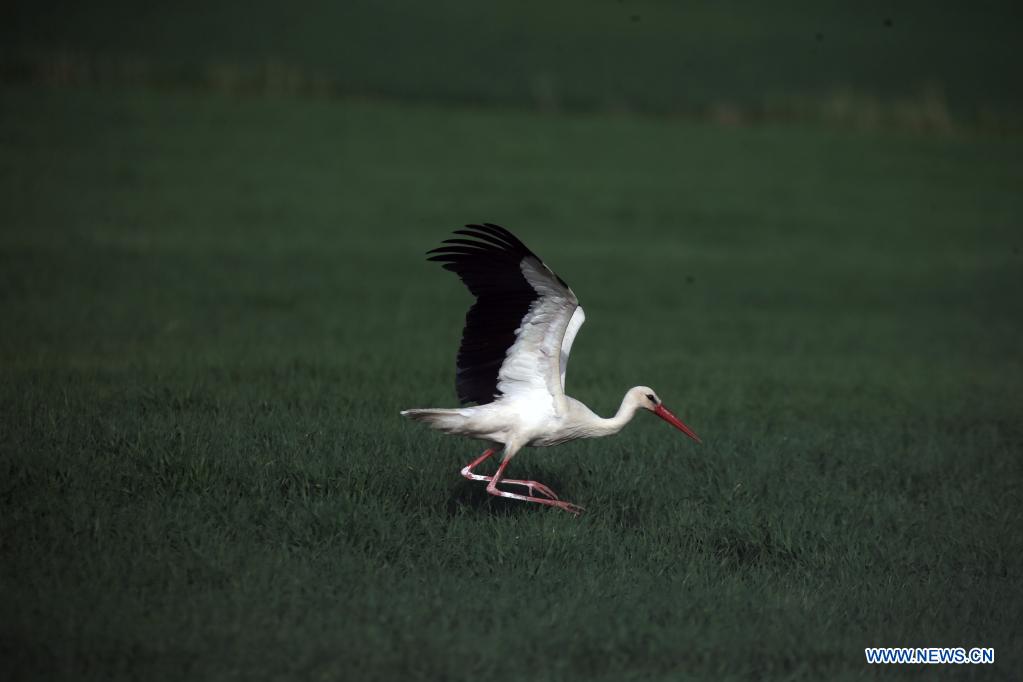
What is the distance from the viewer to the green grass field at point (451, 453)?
5543 millimetres

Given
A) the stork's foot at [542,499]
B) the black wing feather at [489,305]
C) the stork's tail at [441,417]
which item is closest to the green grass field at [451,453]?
the stork's foot at [542,499]

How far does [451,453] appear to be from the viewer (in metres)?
7.98

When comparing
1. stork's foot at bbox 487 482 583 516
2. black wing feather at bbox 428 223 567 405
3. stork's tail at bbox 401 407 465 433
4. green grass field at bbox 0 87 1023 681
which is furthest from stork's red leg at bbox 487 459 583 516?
black wing feather at bbox 428 223 567 405

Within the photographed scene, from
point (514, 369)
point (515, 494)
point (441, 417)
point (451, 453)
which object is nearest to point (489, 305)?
point (514, 369)

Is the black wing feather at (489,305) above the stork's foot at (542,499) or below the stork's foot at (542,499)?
above

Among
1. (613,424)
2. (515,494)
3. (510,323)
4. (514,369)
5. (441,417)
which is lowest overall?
(515,494)

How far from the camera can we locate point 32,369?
990 cm

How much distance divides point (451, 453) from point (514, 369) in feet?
3.69

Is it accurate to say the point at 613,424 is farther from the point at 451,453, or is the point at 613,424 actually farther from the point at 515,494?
the point at 451,453

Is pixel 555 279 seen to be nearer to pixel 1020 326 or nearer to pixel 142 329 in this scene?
pixel 142 329

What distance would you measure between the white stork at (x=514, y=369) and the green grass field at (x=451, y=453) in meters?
0.47

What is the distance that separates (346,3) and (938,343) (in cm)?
3489

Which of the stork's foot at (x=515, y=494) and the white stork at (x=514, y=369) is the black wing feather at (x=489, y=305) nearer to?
the white stork at (x=514, y=369)

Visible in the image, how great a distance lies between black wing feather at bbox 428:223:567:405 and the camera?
21.9 feet
